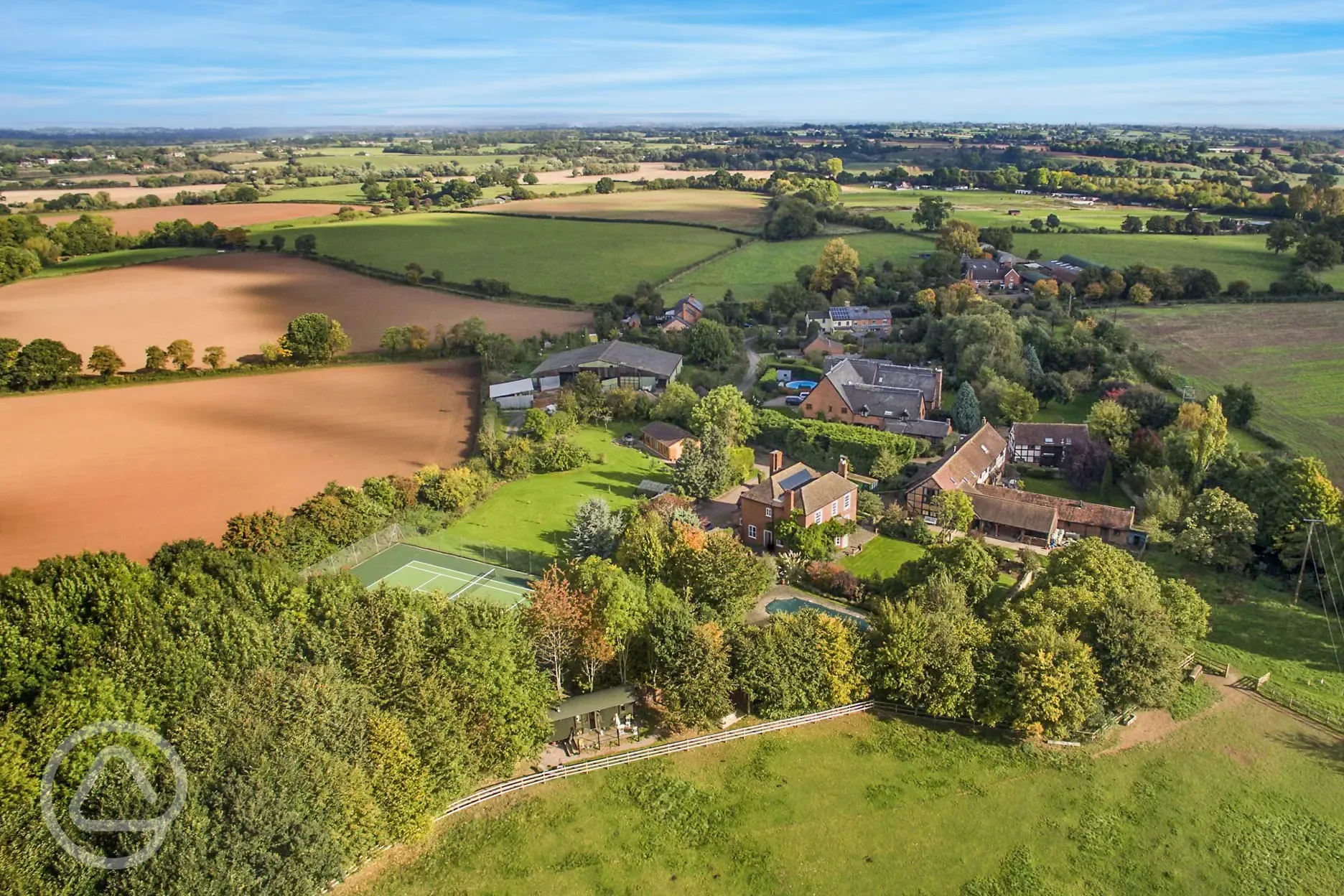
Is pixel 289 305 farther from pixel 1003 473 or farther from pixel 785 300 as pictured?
pixel 1003 473

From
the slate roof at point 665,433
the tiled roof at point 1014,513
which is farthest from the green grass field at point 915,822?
the slate roof at point 665,433

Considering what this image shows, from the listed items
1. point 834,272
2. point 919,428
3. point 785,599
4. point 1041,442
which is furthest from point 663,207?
point 785,599

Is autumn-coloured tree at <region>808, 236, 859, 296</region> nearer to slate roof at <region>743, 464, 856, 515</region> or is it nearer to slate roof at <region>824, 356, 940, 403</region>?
slate roof at <region>824, 356, 940, 403</region>

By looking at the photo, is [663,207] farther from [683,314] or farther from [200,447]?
[200,447]

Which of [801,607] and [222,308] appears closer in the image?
[801,607]

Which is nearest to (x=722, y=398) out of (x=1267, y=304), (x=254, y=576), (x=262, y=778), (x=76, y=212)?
(x=254, y=576)

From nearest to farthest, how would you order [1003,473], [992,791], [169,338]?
1. [992,791]
2. [1003,473]
3. [169,338]
